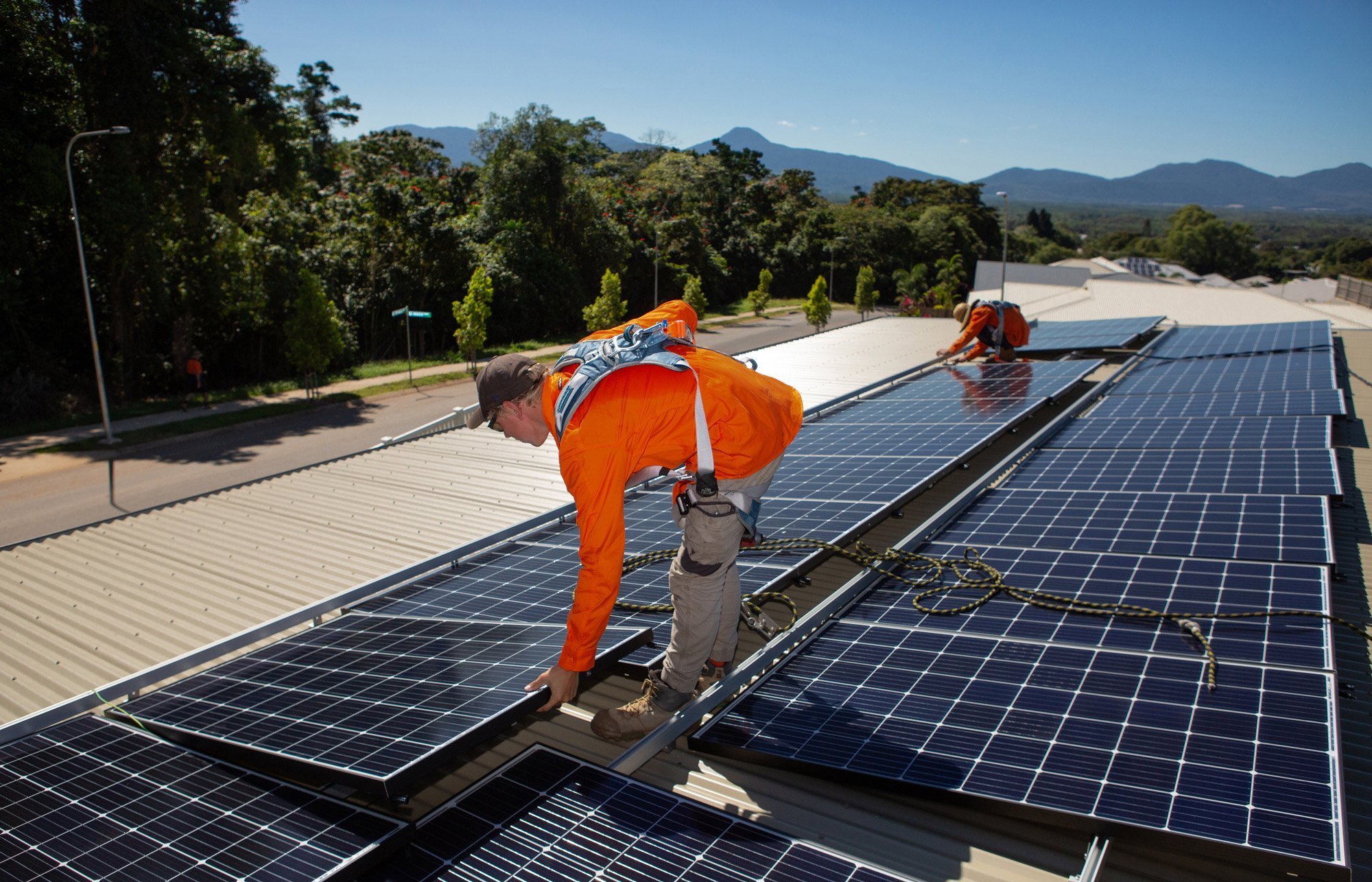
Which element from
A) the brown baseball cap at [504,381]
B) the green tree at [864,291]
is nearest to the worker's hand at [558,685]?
the brown baseball cap at [504,381]

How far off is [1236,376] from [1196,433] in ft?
16.4

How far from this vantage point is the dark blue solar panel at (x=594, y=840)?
9.98ft

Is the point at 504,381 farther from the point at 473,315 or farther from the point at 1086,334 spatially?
the point at 473,315

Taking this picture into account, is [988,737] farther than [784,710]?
No

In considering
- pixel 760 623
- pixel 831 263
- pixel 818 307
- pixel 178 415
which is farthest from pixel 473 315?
pixel 831 263

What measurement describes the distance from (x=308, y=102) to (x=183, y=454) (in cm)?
5117

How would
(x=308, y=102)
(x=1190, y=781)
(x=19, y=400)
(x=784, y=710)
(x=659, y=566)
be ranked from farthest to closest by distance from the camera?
(x=308, y=102) → (x=19, y=400) → (x=659, y=566) → (x=784, y=710) → (x=1190, y=781)

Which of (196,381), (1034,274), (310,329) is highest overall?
(1034,274)

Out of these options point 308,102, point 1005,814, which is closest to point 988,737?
point 1005,814

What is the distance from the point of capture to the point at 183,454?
2509 cm

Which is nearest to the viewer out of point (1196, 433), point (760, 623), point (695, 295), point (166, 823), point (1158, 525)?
point (166, 823)

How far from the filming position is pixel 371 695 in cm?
432

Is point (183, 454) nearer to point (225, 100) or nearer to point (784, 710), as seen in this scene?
point (225, 100)

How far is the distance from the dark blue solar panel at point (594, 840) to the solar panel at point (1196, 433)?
775 cm
